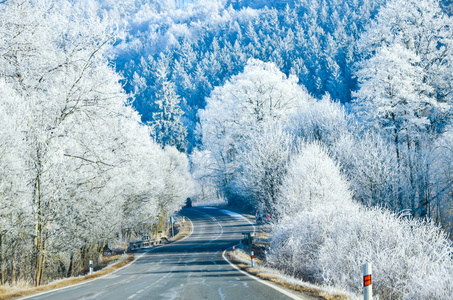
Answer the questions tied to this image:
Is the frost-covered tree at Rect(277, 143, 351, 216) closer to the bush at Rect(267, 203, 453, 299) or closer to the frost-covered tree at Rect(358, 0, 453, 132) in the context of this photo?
the bush at Rect(267, 203, 453, 299)

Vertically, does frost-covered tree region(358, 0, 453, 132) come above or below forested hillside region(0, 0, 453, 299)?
above

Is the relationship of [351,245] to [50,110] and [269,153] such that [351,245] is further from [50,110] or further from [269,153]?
[269,153]

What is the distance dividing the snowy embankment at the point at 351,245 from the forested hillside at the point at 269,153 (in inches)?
3.1

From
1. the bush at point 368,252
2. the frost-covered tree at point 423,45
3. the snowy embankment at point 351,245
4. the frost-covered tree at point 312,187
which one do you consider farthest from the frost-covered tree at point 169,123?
the bush at point 368,252

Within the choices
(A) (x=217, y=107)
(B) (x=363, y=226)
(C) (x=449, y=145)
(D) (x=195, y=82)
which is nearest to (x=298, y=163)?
(C) (x=449, y=145)

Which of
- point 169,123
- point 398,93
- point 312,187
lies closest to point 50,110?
point 312,187

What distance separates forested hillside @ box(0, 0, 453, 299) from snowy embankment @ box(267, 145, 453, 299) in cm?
8

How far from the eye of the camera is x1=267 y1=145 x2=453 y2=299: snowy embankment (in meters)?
10.2

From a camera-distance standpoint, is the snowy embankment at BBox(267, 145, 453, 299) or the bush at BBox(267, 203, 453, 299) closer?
the bush at BBox(267, 203, 453, 299)

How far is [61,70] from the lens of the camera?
36.9 ft

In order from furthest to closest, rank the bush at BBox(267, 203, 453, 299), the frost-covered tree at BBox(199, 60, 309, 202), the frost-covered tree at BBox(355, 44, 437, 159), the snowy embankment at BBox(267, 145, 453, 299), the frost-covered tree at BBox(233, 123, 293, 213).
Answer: the frost-covered tree at BBox(199, 60, 309, 202), the frost-covered tree at BBox(233, 123, 293, 213), the frost-covered tree at BBox(355, 44, 437, 159), the snowy embankment at BBox(267, 145, 453, 299), the bush at BBox(267, 203, 453, 299)

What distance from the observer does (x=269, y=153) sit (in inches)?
1175

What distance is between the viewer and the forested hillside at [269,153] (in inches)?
450

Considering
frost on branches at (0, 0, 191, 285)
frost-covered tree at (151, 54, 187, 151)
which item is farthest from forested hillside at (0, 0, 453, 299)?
frost-covered tree at (151, 54, 187, 151)
